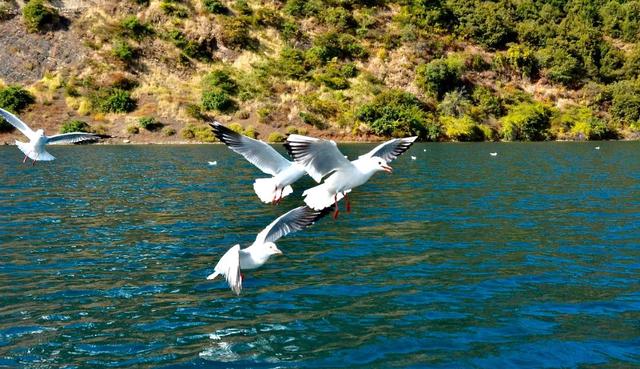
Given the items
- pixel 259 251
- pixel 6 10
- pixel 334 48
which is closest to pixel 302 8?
pixel 334 48

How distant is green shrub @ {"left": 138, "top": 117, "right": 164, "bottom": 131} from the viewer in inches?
2414

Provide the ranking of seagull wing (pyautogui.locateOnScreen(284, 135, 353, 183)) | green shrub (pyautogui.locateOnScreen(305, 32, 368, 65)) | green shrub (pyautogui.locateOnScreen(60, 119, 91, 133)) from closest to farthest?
1. seagull wing (pyautogui.locateOnScreen(284, 135, 353, 183))
2. green shrub (pyautogui.locateOnScreen(60, 119, 91, 133))
3. green shrub (pyautogui.locateOnScreen(305, 32, 368, 65))

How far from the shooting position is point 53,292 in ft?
36.5

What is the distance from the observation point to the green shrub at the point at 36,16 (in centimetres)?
7088

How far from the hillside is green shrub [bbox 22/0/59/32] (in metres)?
0.16

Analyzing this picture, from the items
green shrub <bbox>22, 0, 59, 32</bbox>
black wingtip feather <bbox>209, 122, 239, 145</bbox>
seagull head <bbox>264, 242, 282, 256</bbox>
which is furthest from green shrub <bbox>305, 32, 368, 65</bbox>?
seagull head <bbox>264, 242, 282, 256</bbox>

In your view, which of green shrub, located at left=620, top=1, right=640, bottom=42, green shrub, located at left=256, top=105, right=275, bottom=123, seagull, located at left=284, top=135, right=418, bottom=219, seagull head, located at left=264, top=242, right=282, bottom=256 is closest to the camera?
seagull head, located at left=264, top=242, right=282, bottom=256

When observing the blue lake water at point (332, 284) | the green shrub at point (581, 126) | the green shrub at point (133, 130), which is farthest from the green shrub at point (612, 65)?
the blue lake water at point (332, 284)

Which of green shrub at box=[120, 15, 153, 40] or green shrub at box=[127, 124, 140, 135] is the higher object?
green shrub at box=[120, 15, 153, 40]

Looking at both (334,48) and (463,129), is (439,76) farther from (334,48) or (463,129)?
(334,48)

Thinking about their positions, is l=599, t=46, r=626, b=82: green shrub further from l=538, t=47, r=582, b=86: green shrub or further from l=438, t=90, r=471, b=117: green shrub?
l=438, t=90, r=471, b=117: green shrub

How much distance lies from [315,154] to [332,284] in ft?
8.12

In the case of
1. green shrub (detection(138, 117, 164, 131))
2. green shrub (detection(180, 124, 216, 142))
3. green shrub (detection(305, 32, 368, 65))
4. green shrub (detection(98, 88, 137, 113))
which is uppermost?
green shrub (detection(305, 32, 368, 65))

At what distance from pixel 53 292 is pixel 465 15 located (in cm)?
8390
